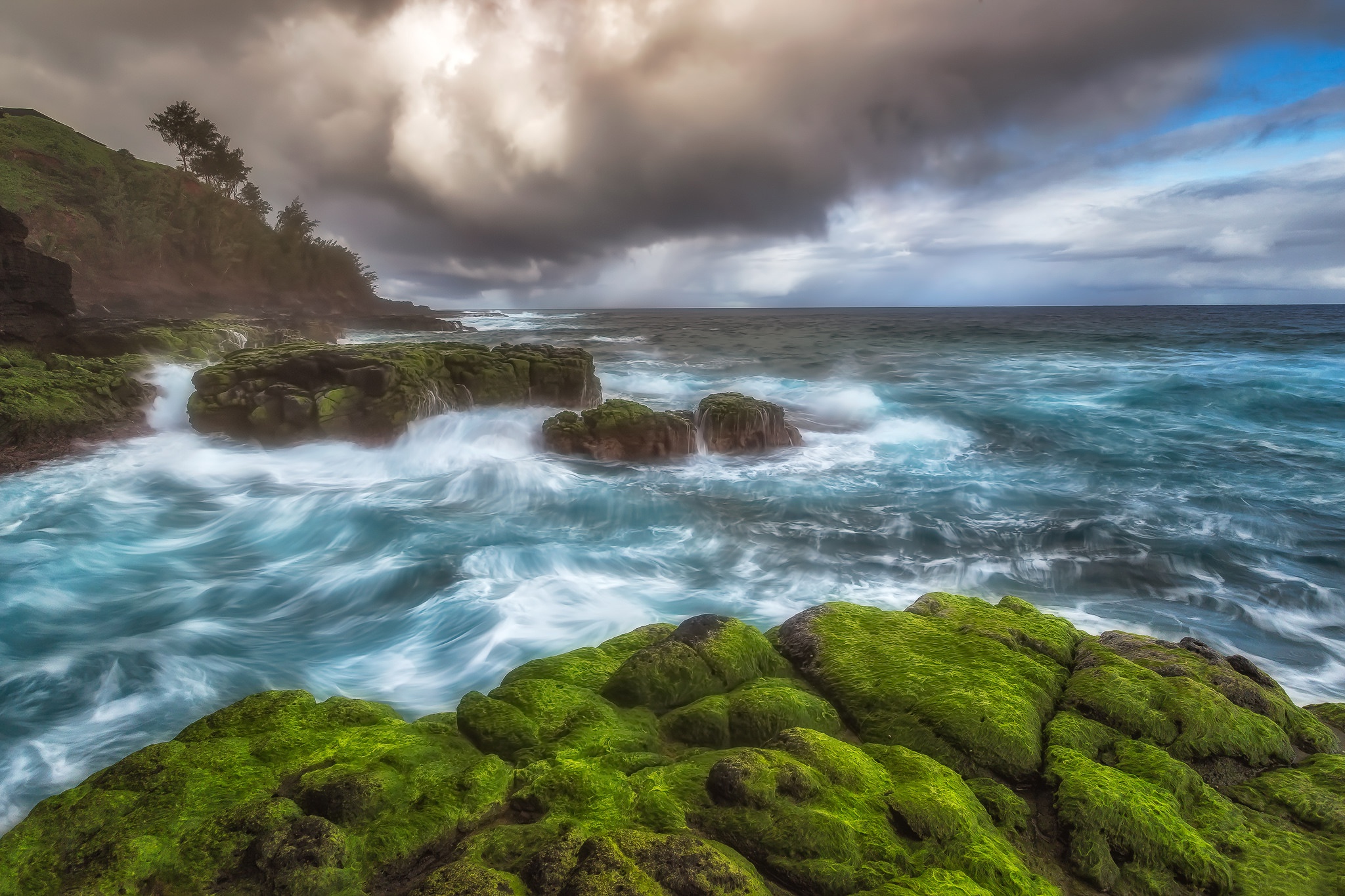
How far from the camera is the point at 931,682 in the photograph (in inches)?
175

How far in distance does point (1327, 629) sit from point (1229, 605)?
96 cm

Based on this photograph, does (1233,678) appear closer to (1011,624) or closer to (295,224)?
(1011,624)

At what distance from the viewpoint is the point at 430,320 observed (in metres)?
68.2

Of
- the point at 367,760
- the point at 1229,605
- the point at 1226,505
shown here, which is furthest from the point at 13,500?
the point at 1226,505

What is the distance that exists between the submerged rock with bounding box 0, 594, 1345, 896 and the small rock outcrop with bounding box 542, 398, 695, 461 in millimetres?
10502

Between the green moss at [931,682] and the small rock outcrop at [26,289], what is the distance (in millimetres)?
23484

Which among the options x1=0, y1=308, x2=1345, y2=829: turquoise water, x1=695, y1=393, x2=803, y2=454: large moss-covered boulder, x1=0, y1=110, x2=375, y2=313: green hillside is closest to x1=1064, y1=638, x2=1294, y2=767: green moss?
x1=0, y1=308, x2=1345, y2=829: turquoise water

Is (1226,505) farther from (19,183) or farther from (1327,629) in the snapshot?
(19,183)

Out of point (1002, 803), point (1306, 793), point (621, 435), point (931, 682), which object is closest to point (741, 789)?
point (1002, 803)

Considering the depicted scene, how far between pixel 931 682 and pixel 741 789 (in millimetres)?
1983

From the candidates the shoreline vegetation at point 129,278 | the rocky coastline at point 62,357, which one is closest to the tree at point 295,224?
the shoreline vegetation at point 129,278

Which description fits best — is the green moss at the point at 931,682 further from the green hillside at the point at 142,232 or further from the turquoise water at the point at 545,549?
the green hillside at the point at 142,232

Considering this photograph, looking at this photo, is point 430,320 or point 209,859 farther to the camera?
point 430,320

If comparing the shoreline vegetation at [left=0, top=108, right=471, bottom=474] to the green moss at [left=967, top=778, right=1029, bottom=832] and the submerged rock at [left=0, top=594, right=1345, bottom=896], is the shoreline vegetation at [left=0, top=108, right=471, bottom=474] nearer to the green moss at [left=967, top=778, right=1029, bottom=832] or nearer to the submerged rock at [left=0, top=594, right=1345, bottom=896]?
the submerged rock at [left=0, top=594, right=1345, bottom=896]
